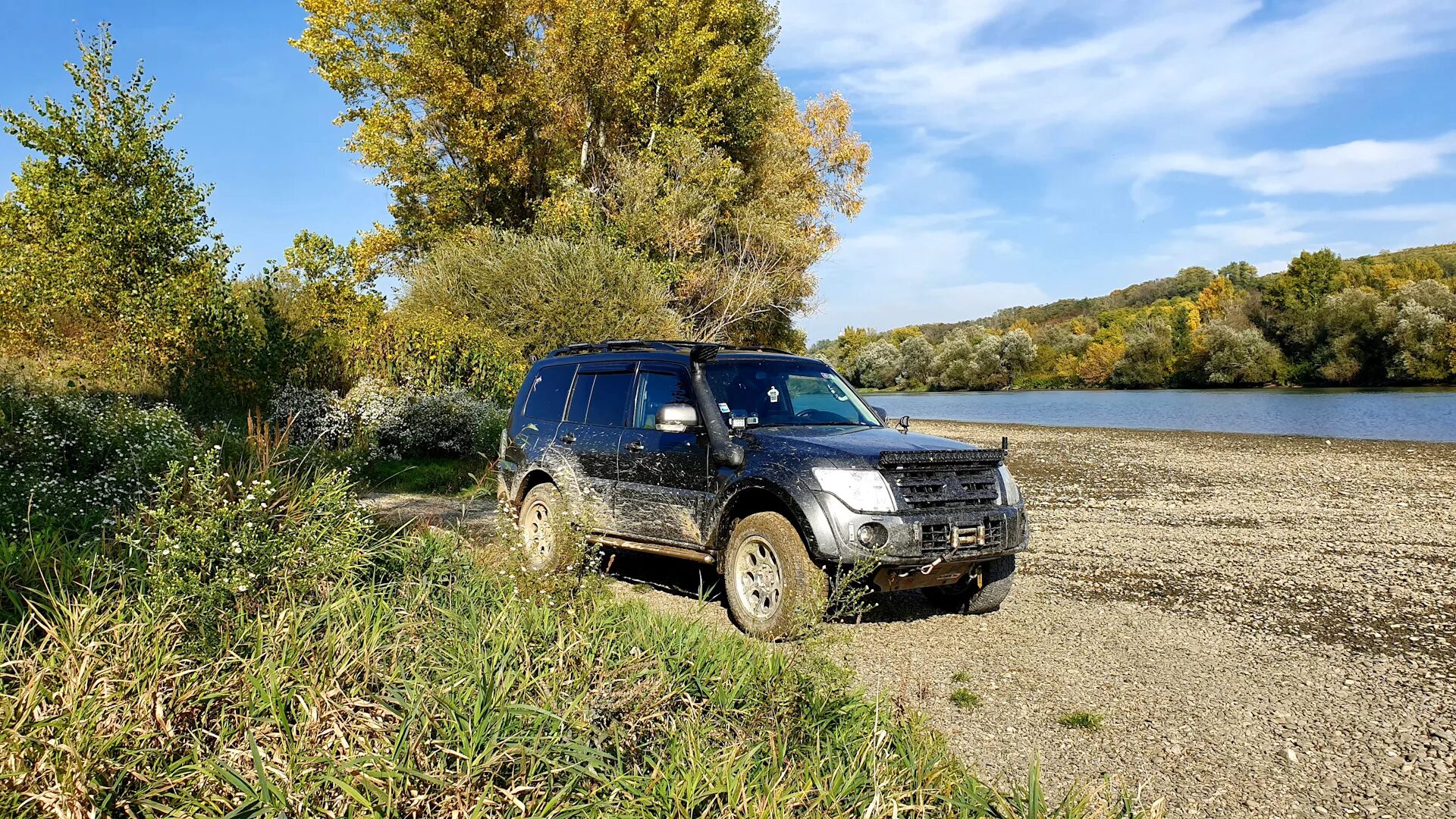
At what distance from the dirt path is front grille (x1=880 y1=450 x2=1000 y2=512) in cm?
96

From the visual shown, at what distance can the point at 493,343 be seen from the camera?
66.0 feet

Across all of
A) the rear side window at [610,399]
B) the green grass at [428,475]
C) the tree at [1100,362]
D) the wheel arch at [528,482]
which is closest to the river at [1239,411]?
the tree at [1100,362]

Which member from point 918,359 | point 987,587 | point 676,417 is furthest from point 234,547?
point 918,359

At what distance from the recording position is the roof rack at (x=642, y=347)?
7664 millimetres

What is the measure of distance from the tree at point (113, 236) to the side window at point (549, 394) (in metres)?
9.77

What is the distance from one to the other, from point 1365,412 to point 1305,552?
3868 centimetres

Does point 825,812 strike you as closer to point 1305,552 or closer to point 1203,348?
point 1305,552

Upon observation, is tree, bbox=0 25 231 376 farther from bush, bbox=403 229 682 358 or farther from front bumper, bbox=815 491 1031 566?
front bumper, bbox=815 491 1031 566

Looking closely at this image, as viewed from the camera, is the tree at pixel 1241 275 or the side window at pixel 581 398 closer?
the side window at pixel 581 398

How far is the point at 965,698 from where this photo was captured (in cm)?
502

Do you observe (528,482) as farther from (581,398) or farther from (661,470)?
(661,470)

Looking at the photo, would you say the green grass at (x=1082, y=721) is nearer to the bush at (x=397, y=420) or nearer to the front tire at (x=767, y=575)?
the front tire at (x=767, y=575)

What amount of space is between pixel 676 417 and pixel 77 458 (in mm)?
4523

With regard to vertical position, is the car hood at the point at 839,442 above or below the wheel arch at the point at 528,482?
above
